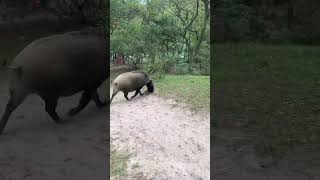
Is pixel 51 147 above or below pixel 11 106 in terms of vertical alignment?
below

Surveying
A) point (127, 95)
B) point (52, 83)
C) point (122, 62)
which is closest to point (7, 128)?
point (52, 83)

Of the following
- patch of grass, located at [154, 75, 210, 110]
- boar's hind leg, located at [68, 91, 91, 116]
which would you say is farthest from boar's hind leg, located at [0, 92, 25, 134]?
patch of grass, located at [154, 75, 210, 110]

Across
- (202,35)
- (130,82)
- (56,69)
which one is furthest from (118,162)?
(202,35)

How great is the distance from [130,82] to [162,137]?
124 cm

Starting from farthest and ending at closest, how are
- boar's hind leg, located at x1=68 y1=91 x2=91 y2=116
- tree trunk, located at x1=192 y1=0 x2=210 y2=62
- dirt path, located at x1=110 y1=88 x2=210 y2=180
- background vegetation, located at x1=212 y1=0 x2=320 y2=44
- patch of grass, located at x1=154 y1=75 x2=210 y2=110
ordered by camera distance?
1. background vegetation, located at x1=212 y1=0 x2=320 y2=44
2. tree trunk, located at x1=192 y1=0 x2=210 y2=62
3. patch of grass, located at x1=154 y1=75 x2=210 y2=110
4. boar's hind leg, located at x1=68 y1=91 x2=91 y2=116
5. dirt path, located at x1=110 y1=88 x2=210 y2=180

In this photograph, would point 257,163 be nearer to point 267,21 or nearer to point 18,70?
point 18,70

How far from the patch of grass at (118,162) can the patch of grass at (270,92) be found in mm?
1355

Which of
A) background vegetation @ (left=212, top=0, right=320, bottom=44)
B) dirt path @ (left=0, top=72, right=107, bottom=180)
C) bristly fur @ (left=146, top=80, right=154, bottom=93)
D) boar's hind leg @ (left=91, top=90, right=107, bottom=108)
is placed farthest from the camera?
background vegetation @ (left=212, top=0, right=320, bottom=44)

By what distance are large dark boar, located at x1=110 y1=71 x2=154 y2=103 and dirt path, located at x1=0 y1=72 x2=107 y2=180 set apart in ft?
1.67

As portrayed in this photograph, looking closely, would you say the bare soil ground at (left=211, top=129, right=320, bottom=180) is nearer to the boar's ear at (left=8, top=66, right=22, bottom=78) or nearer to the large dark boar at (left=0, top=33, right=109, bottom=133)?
the large dark boar at (left=0, top=33, right=109, bottom=133)

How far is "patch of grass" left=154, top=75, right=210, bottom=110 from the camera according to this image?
5742mm

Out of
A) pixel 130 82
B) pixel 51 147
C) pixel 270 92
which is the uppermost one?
pixel 130 82

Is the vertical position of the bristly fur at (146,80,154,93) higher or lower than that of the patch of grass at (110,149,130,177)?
higher

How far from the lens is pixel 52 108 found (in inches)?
173
